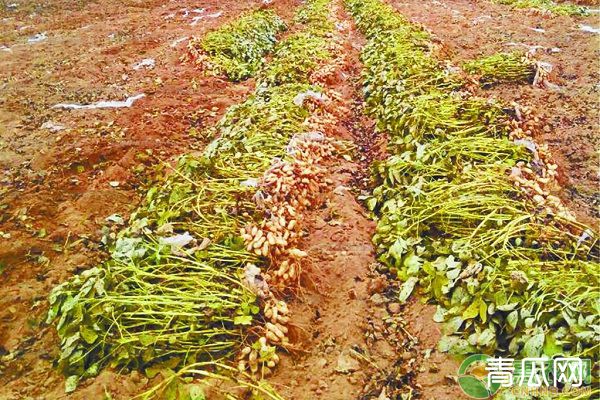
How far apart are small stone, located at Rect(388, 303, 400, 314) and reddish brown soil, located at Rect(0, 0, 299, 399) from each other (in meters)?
1.78

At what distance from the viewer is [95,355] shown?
276 centimetres

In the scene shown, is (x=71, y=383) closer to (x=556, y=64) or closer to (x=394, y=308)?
(x=394, y=308)

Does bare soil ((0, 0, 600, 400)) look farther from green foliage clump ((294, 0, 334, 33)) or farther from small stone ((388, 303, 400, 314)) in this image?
green foliage clump ((294, 0, 334, 33))

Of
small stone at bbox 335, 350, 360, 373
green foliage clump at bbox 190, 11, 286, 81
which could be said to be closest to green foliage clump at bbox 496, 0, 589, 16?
green foliage clump at bbox 190, 11, 286, 81

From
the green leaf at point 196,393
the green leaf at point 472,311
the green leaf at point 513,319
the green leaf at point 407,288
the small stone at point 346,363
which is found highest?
the green leaf at point 513,319

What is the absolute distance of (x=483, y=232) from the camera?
3406mm

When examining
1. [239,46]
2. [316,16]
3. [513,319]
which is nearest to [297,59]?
[239,46]

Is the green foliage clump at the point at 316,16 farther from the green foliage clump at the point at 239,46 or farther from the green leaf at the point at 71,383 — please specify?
the green leaf at the point at 71,383

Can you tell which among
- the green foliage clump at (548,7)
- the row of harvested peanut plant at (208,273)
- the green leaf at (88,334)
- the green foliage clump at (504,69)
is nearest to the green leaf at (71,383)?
the row of harvested peanut plant at (208,273)

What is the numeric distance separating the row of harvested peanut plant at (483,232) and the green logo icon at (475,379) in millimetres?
71

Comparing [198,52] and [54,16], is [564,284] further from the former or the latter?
[54,16]

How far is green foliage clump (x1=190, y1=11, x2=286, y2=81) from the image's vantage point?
8.22 m

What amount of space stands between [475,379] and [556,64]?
7044 millimetres

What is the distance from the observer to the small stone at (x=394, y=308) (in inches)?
130
